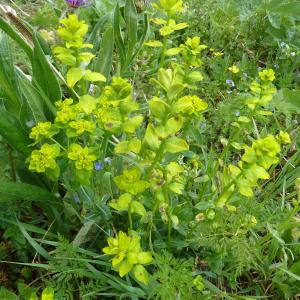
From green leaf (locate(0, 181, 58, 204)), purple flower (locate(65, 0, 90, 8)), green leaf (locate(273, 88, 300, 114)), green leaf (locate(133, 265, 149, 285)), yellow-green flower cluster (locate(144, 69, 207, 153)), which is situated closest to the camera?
yellow-green flower cluster (locate(144, 69, 207, 153))

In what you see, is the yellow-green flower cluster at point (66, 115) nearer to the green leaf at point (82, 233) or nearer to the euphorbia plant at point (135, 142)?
the euphorbia plant at point (135, 142)

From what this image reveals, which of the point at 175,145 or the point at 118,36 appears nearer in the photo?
the point at 175,145

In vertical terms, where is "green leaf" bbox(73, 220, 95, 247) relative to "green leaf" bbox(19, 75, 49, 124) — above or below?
below

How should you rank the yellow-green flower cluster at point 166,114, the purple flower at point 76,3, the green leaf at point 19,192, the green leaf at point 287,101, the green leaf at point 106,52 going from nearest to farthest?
1. the yellow-green flower cluster at point 166,114
2. the green leaf at point 19,192
3. the green leaf at point 106,52
4. the purple flower at point 76,3
5. the green leaf at point 287,101

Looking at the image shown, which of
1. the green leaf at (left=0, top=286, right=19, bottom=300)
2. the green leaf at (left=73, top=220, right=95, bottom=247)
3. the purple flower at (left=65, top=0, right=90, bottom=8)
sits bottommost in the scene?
the green leaf at (left=73, top=220, right=95, bottom=247)

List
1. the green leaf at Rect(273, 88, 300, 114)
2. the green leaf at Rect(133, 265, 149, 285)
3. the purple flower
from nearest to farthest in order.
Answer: the green leaf at Rect(133, 265, 149, 285)
the purple flower
the green leaf at Rect(273, 88, 300, 114)

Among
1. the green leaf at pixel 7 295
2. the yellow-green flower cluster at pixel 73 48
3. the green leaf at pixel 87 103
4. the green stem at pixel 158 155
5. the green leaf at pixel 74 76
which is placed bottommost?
the green leaf at pixel 7 295

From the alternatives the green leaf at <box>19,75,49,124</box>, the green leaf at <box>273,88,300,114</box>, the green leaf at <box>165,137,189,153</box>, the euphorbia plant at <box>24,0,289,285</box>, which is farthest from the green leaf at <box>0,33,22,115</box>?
the green leaf at <box>273,88,300,114</box>

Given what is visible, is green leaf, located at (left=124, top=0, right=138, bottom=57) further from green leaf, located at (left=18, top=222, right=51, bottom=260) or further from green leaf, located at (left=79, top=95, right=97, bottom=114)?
green leaf, located at (left=18, top=222, right=51, bottom=260)

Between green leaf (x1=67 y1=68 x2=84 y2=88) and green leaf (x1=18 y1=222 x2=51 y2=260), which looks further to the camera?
green leaf (x1=18 y1=222 x2=51 y2=260)

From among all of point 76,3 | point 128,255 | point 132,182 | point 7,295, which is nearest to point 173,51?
point 132,182

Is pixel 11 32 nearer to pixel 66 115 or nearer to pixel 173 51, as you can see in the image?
pixel 66 115

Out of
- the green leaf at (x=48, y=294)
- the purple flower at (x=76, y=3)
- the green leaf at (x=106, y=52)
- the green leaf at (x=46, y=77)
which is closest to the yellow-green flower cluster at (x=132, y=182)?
the green leaf at (x=48, y=294)

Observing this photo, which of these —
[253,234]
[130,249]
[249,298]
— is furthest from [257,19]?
[130,249]
